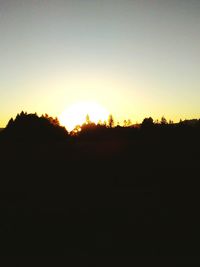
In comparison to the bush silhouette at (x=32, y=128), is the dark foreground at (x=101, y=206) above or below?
below

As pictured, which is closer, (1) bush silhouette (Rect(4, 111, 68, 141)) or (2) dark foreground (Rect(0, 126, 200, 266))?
(2) dark foreground (Rect(0, 126, 200, 266))

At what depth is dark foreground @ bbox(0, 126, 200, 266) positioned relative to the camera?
15.1 metres

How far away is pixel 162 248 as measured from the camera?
50.3ft

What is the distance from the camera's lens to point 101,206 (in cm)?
2148

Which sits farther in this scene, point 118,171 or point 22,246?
point 118,171

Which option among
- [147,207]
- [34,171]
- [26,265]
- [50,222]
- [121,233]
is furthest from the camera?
[34,171]

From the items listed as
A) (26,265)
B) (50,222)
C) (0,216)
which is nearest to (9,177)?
(0,216)

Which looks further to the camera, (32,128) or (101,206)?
(32,128)

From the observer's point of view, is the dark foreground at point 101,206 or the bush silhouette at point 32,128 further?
the bush silhouette at point 32,128

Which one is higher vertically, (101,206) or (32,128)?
(32,128)

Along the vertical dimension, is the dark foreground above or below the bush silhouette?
below

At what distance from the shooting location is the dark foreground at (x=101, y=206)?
49.7 feet

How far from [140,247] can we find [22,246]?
6101mm

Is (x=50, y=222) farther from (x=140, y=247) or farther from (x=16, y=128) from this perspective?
(x=16, y=128)
